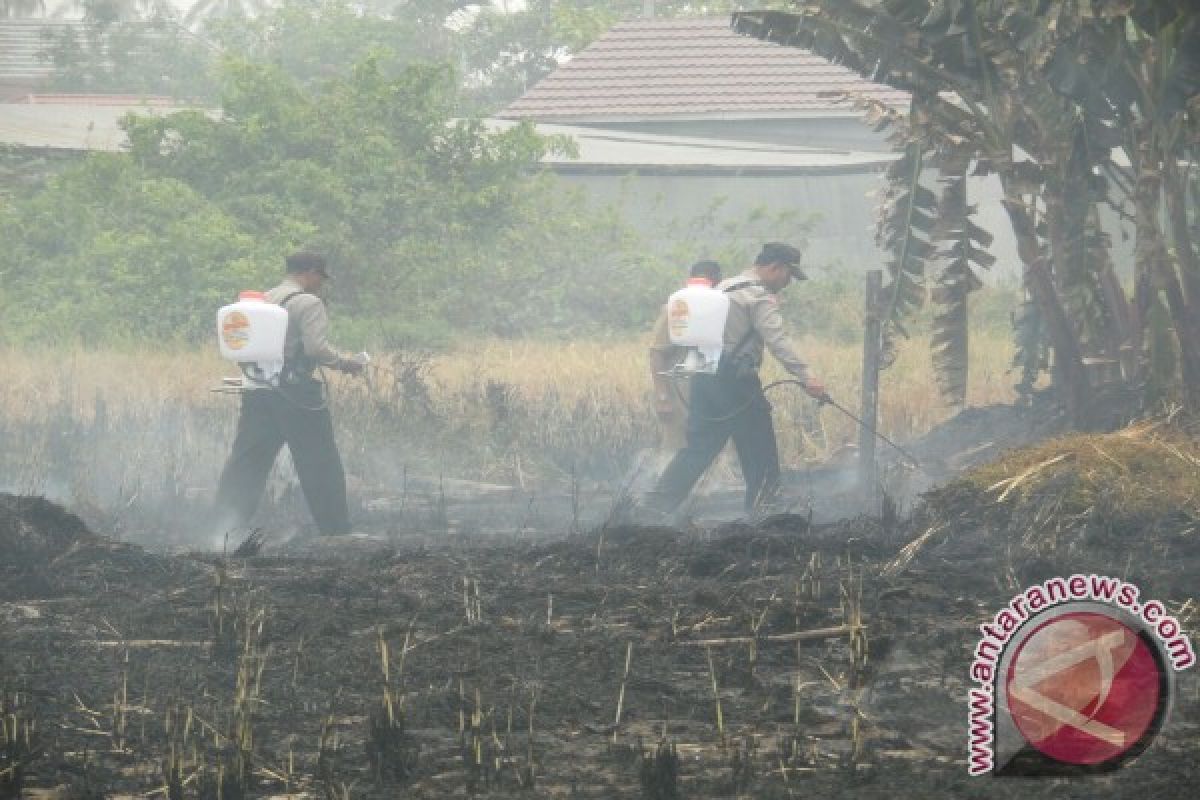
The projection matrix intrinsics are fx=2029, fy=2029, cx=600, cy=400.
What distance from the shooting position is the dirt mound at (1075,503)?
10383mm

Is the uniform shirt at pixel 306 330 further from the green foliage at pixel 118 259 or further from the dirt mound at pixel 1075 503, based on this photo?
the green foliage at pixel 118 259

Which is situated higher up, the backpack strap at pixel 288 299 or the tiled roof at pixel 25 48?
the backpack strap at pixel 288 299

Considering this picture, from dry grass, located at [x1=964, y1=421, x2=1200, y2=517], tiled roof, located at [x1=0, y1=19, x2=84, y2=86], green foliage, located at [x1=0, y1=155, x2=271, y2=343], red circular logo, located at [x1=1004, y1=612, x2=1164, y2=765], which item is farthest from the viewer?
tiled roof, located at [x1=0, y1=19, x2=84, y2=86]

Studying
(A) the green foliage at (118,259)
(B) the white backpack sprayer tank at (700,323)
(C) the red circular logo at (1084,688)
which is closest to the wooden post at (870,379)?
(B) the white backpack sprayer tank at (700,323)

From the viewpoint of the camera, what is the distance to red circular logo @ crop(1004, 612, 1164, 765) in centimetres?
646

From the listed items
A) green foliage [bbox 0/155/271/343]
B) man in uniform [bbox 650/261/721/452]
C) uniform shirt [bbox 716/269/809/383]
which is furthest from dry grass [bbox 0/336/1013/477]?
uniform shirt [bbox 716/269/809/383]

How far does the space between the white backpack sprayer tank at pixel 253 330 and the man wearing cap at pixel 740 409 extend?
8.65 ft

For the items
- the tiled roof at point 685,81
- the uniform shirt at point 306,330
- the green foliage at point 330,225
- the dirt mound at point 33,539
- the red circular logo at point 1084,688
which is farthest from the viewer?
the tiled roof at point 685,81

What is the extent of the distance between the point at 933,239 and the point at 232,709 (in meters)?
8.37

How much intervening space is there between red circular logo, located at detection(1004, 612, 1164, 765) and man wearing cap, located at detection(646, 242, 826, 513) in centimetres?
523

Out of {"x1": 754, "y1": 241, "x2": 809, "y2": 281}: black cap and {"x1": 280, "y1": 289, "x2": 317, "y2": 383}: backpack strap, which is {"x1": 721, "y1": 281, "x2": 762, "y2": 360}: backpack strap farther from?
{"x1": 280, "y1": 289, "x2": 317, "y2": 383}: backpack strap

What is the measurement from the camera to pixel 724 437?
42.8 feet

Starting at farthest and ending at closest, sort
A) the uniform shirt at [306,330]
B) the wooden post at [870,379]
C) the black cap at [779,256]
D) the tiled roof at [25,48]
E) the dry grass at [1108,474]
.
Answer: the tiled roof at [25,48], the wooden post at [870,379], the black cap at [779,256], the uniform shirt at [306,330], the dry grass at [1108,474]

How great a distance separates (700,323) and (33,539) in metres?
4.47
